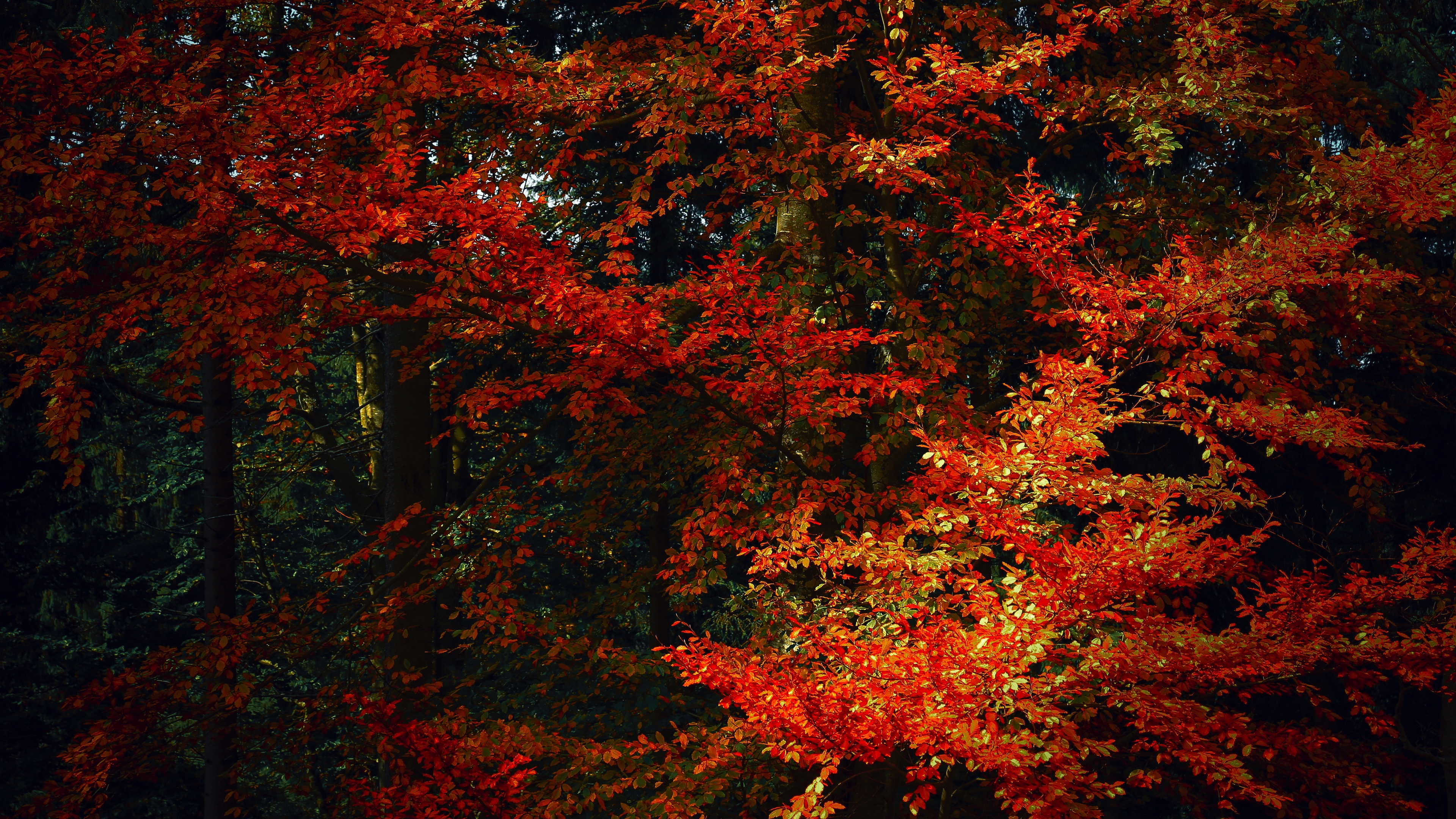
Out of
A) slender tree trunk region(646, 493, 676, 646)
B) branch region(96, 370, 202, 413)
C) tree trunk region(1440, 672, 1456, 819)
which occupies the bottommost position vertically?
tree trunk region(1440, 672, 1456, 819)

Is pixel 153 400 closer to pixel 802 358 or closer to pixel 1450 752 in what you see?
pixel 802 358

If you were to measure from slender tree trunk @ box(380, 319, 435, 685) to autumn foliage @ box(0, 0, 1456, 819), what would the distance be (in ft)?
0.15

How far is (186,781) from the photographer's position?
12031mm

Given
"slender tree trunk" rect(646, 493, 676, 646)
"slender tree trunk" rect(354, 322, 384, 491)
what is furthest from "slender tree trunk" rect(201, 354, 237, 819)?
"slender tree trunk" rect(646, 493, 676, 646)

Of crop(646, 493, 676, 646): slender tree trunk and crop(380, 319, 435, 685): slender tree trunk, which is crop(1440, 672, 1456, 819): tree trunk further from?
crop(380, 319, 435, 685): slender tree trunk

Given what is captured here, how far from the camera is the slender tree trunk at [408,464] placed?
708 cm

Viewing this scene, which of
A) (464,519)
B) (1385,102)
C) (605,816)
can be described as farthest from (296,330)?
(1385,102)

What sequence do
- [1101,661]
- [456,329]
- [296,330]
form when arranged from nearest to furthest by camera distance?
1. [1101,661]
2. [296,330]
3. [456,329]

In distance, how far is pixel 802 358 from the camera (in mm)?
5848

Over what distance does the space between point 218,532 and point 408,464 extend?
5.05 ft

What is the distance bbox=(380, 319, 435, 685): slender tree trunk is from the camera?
23.2 ft

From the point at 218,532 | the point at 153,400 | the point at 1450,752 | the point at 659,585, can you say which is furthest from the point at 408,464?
the point at 1450,752

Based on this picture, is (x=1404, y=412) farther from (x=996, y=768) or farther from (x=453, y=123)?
(x=453, y=123)

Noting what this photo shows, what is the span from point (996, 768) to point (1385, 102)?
6.10m
